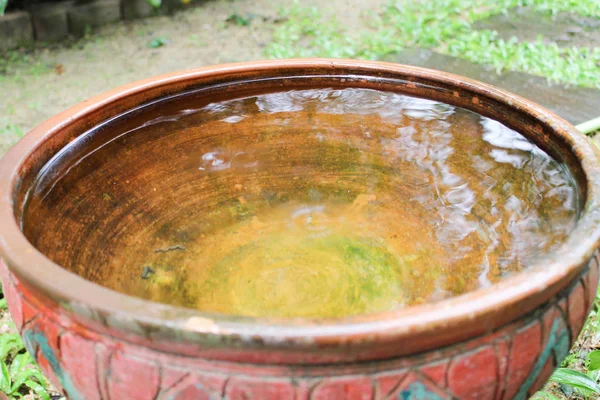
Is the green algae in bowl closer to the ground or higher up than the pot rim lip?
closer to the ground

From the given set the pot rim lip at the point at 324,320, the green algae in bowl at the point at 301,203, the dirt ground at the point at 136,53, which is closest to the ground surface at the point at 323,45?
the dirt ground at the point at 136,53

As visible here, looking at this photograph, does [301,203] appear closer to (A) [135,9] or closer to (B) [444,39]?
(B) [444,39]

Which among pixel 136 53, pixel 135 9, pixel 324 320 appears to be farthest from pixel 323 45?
pixel 324 320

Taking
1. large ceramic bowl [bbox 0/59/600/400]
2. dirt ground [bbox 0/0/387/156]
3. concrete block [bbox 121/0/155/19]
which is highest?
large ceramic bowl [bbox 0/59/600/400]

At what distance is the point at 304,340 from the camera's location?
2.47 ft

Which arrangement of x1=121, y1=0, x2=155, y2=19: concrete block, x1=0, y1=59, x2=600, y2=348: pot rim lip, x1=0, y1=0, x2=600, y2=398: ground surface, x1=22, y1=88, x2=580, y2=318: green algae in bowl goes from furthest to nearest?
x1=121, y1=0, x2=155, y2=19: concrete block < x1=0, y1=0, x2=600, y2=398: ground surface < x1=22, y1=88, x2=580, y2=318: green algae in bowl < x1=0, y1=59, x2=600, y2=348: pot rim lip

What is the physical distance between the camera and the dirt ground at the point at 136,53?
3797 mm

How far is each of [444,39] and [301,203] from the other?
3.25 metres

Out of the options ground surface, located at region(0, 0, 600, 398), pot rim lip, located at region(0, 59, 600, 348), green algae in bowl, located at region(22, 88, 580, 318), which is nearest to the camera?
pot rim lip, located at region(0, 59, 600, 348)

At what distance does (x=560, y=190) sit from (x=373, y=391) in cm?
74

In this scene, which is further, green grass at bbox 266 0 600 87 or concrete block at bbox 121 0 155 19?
concrete block at bbox 121 0 155 19

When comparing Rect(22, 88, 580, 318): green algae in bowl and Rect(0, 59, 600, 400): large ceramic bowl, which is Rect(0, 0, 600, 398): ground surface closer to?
Rect(22, 88, 580, 318): green algae in bowl

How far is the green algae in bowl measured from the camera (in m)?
1.30

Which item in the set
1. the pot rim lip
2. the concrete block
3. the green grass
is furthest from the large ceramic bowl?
the concrete block
